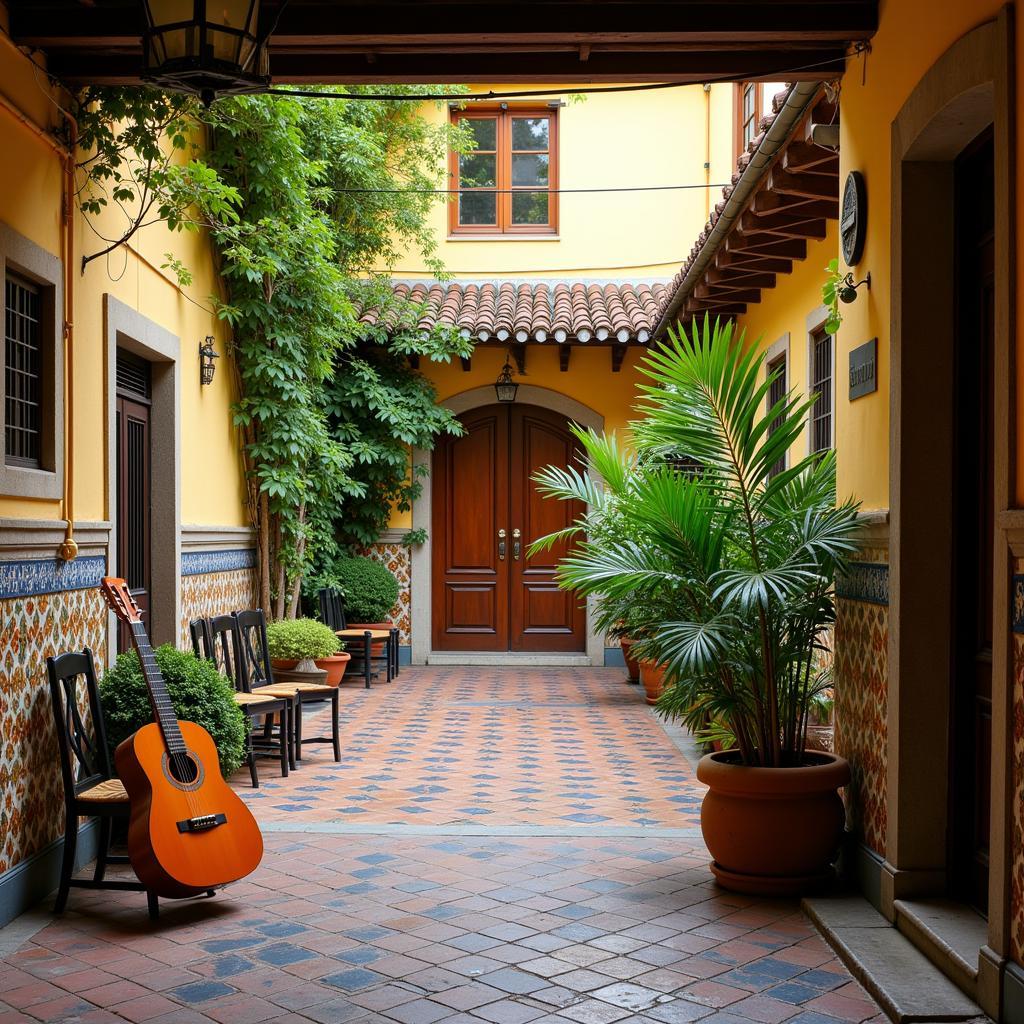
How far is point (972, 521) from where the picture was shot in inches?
174

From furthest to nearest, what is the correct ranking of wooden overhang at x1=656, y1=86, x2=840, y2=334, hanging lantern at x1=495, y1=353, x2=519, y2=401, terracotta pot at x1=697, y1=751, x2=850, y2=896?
hanging lantern at x1=495, y1=353, x2=519, y2=401
wooden overhang at x1=656, y1=86, x2=840, y2=334
terracotta pot at x1=697, y1=751, x2=850, y2=896

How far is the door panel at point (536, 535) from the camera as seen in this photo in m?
13.7

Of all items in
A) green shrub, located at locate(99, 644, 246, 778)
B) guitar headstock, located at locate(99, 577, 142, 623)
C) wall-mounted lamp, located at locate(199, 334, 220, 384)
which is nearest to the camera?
guitar headstock, located at locate(99, 577, 142, 623)

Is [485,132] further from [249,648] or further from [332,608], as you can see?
[249,648]

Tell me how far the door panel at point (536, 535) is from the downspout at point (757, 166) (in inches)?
170

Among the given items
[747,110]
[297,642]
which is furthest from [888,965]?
[747,110]

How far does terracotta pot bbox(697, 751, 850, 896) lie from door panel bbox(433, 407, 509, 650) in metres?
8.82

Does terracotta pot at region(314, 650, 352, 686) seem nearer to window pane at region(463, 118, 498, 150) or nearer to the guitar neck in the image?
the guitar neck

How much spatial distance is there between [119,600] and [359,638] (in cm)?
654

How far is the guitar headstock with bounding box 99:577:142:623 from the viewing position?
5324mm

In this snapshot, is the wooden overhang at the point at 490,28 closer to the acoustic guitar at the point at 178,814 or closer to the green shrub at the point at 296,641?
the acoustic guitar at the point at 178,814

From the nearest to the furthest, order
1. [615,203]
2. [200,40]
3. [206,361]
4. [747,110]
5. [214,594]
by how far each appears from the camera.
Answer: [200,40] < [206,361] < [214,594] < [747,110] < [615,203]

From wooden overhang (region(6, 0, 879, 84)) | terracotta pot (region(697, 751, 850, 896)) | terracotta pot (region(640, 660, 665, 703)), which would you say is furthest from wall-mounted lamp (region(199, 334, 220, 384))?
terracotta pot (region(697, 751, 850, 896))

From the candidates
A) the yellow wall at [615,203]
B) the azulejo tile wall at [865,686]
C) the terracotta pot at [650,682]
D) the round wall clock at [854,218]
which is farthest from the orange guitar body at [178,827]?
the yellow wall at [615,203]
